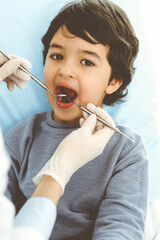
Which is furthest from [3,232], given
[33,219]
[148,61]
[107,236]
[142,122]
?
[148,61]

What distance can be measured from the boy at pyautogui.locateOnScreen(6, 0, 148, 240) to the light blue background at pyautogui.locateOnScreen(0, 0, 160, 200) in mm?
177

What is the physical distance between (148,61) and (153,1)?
31 centimetres

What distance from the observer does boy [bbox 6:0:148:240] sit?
2.64 ft

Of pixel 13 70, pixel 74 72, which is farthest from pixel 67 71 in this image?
pixel 13 70

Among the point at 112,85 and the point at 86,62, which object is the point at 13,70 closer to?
the point at 86,62

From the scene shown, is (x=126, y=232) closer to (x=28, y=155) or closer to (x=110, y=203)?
(x=110, y=203)

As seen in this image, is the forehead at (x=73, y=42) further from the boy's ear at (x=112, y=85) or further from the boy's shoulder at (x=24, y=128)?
the boy's shoulder at (x=24, y=128)

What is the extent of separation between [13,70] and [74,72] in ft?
0.68

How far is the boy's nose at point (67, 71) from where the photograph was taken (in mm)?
833

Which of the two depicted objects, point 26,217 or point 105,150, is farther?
point 105,150

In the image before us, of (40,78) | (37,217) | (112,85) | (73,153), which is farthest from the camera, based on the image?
A: (40,78)

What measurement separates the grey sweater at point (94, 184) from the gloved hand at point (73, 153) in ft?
0.44

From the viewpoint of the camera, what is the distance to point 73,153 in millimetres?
723

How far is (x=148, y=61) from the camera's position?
Result: 1.17 m
